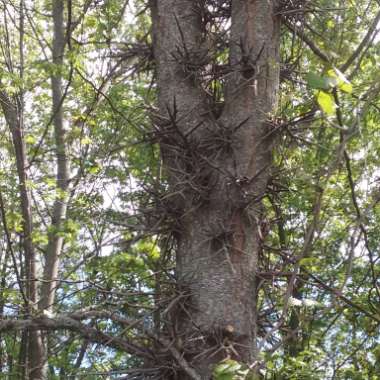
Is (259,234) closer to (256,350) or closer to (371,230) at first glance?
(256,350)

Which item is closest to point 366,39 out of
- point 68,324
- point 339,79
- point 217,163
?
point 217,163

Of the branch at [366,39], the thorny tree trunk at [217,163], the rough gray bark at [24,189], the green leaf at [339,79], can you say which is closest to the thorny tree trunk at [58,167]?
Answer: the rough gray bark at [24,189]

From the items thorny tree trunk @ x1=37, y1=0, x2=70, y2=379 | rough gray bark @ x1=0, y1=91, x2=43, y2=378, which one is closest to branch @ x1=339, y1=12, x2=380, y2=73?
thorny tree trunk @ x1=37, y1=0, x2=70, y2=379

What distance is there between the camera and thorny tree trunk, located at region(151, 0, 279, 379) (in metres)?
2.36

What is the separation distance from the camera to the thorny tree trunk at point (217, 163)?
2.36m

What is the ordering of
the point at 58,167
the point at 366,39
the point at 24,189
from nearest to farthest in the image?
the point at 366,39 → the point at 24,189 → the point at 58,167

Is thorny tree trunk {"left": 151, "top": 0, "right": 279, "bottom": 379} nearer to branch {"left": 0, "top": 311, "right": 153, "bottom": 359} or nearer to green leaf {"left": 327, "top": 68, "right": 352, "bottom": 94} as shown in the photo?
branch {"left": 0, "top": 311, "right": 153, "bottom": 359}

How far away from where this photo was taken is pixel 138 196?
2.71 metres

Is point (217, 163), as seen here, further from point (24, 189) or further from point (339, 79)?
point (24, 189)

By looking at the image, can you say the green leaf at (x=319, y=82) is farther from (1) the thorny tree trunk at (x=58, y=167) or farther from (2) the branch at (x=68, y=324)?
(1) the thorny tree trunk at (x=58, y=167)

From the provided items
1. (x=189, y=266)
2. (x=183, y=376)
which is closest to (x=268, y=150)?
(x=189, y=266)

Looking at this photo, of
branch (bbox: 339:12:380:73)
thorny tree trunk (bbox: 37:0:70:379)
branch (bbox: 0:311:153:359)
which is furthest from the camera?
thorny tree trunk (bbox: 37:0:70:379)

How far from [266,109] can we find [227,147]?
0.78 feet

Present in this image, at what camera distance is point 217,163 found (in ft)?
8.43
